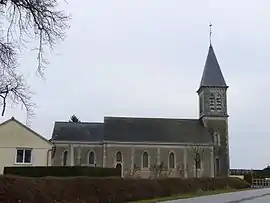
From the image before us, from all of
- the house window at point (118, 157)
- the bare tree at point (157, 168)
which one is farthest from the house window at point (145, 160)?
the house window at point (118, 157)

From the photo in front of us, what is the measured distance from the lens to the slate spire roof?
7694 cm

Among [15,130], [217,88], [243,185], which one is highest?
[217,88]

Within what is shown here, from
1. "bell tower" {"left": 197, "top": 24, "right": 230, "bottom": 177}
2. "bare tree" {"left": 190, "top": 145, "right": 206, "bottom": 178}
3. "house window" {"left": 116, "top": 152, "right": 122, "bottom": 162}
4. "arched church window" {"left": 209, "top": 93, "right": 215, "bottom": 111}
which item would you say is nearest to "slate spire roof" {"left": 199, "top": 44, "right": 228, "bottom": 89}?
"bell tower" {"left": 197, "top": 24, "right": 230, "bottom": 177}

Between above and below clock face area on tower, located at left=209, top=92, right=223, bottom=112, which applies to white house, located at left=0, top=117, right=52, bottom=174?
below

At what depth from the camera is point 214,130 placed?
73875 millimetres

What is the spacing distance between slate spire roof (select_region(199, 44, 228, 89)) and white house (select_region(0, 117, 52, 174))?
1610 inches

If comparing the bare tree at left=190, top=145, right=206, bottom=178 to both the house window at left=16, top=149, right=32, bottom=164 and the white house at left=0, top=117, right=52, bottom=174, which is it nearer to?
the white house at left=0, top=117, right=52, bottom=174

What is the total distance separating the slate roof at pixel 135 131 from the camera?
7106cm

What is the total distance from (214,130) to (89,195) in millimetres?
53820

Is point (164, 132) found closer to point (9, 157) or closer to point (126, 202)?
point (9, 157)

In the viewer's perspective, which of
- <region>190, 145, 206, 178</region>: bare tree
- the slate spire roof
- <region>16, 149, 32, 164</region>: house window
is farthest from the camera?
the slate spire roof

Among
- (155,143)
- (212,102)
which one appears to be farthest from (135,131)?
(212,102)

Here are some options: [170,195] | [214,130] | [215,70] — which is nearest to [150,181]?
[170,195]

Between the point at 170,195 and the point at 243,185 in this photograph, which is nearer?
the point at 170,195
